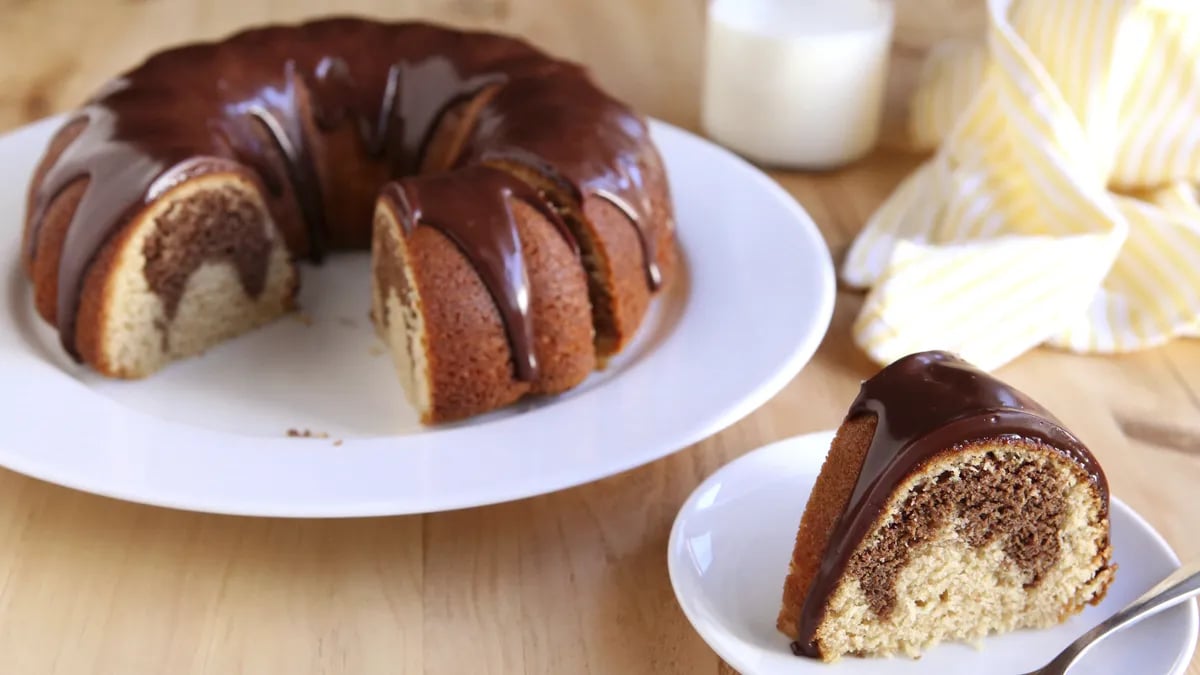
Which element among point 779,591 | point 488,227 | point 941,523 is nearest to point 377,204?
point 488,227

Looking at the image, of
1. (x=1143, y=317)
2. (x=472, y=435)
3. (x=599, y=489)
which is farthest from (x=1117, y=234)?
(x=472, y=435)

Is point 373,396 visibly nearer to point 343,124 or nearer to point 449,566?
point 449,566

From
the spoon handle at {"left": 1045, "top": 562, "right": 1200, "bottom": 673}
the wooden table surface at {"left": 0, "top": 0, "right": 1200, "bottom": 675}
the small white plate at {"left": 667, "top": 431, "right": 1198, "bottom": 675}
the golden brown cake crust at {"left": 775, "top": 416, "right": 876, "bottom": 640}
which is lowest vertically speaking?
the wooden table surface at {"left": 0, "top": 0, "right": 1200, "bottom": 675}

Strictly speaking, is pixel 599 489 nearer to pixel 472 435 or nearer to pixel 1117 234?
pixel 472 435

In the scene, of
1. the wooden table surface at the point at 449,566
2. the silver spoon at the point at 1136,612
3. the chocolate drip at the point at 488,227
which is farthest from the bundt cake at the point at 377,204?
the silver spoon at the point at 1136,612

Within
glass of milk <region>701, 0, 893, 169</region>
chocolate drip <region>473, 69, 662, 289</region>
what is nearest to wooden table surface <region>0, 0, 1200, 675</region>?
chocolate drip <region>473, 69, 662, 289</region>

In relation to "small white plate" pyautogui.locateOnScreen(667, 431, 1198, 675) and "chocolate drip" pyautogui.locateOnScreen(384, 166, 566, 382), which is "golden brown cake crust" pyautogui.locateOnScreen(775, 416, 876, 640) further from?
"chocolate drip" pyautogui.locateOnScreen(384, 166, 566, 382)
